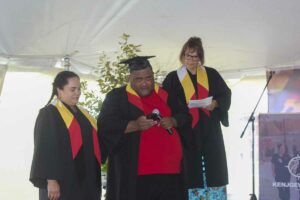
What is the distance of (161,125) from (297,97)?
3017mm

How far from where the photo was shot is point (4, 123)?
4.29 m

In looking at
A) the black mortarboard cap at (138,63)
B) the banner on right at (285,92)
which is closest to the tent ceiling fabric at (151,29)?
the banner on right at (285,92)

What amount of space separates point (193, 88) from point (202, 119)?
Answer: 22cm

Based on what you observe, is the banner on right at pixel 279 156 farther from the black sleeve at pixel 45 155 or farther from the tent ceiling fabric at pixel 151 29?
the black sleeve at pixel 45 155

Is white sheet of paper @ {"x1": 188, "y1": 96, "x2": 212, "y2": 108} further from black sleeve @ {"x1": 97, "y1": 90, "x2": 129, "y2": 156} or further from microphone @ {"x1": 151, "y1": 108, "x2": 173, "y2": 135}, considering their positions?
black sleeve @ {"x1": 97, "y1": 90, "x2": 129, "y2": 156}

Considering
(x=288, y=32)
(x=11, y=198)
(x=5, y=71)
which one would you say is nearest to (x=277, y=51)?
(x=288, y=32)

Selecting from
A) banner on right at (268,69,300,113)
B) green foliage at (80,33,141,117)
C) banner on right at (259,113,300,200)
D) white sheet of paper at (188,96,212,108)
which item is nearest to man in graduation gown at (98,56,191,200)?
white sheet of paper at (188,96,212,108)

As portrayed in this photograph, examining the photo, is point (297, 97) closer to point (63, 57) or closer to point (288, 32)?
point (288, 32)

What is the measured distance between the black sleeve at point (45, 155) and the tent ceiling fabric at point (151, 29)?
150 centimetres

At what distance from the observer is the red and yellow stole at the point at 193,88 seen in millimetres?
2744

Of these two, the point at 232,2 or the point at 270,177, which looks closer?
the point at 232,2

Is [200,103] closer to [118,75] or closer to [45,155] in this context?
[45,155]

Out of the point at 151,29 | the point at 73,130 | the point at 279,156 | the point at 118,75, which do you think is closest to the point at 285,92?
the point at 279,156

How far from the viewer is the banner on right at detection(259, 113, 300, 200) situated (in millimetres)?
4242
